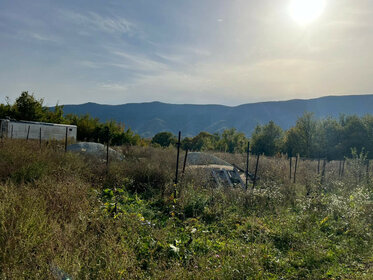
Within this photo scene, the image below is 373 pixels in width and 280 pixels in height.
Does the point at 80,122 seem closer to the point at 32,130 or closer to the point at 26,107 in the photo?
the point at 26,107

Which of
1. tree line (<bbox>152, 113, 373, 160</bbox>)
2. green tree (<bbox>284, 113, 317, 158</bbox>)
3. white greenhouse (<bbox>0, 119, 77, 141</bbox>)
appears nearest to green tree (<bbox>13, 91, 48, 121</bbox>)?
white greenhouse (<bbox>0, 119, 77, 141</bbox>)

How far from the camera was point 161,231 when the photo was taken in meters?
4.44

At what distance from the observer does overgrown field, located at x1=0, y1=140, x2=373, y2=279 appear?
11.0ft

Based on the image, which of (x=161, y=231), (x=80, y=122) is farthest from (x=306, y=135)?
(x=161, y=231)

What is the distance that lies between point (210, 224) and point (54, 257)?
3128mm

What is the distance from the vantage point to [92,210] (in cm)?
487

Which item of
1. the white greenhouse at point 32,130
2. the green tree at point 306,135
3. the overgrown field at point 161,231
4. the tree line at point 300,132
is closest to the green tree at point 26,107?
the tree line at point 300,132

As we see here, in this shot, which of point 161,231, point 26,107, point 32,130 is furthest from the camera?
point 26,107

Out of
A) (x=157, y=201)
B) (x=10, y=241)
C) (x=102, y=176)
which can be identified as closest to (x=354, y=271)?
(x=157, y=201)

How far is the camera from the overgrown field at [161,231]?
3365mm

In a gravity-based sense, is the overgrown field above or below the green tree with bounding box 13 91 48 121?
below

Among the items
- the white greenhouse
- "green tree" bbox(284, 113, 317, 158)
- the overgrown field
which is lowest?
the overgrown field

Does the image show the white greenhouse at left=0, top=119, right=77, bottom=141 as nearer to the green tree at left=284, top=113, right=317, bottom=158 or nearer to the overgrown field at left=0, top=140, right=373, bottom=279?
the overgrown field at left=0, top=140, right=373, bottom=279

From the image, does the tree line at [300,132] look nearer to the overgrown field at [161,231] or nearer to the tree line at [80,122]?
the tree line at [80,122]
